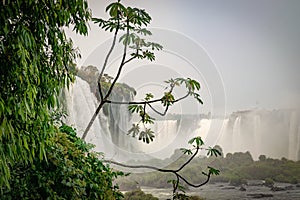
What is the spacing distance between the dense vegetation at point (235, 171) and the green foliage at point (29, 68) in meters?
1.39

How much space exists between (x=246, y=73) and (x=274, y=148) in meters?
0.61

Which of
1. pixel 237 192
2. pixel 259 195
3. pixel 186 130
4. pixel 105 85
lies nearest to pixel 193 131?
pixel 186 130

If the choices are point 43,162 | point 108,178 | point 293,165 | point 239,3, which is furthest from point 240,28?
point 43,162

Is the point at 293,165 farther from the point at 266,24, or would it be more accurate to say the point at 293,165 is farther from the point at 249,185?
the point at 266,24

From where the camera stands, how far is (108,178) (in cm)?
187

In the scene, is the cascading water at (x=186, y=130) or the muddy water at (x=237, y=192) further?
the cascading water at (x=186, y=130)

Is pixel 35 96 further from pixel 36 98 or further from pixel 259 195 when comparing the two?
pixel 259 195

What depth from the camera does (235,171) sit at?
2611mm

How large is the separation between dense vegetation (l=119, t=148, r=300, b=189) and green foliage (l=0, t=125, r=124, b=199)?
2.43 ft

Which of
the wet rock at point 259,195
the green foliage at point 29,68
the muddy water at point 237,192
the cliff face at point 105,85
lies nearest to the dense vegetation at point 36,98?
the green foliage at point 29,68

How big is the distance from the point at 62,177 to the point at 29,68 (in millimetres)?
634

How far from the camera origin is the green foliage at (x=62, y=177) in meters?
1.43

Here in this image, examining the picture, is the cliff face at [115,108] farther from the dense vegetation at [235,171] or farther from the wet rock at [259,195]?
the wet rock at [259,195]

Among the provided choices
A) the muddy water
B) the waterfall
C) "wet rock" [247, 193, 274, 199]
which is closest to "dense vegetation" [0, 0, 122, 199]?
the muddy water
